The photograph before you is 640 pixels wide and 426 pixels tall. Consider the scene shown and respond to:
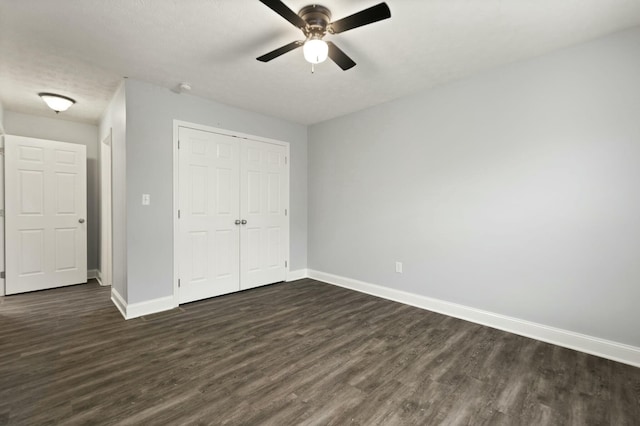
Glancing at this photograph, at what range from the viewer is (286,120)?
445 cm

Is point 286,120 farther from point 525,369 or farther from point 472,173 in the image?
point 525,369

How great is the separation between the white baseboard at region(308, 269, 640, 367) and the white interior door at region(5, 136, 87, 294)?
14.1ft

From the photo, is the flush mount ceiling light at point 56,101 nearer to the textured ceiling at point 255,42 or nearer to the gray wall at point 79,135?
the textured ceiling at point 255,42

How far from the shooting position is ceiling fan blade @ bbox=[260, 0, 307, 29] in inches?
63.8

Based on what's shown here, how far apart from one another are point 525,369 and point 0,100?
245 inches

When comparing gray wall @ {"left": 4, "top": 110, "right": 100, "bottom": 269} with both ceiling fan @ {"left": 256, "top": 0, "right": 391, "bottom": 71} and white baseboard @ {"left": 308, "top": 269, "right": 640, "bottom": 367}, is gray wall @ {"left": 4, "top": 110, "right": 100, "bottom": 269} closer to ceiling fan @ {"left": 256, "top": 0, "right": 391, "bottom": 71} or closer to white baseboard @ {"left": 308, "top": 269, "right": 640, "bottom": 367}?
ceiling fan @ {"left": 256, "top": 0, "right": 391, "bottom": 71}

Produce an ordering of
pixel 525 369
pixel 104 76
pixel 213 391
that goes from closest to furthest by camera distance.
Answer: pixel 213 391 → pixel 525 369 → pixel 104 76

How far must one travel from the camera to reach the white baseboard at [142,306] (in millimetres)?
3037

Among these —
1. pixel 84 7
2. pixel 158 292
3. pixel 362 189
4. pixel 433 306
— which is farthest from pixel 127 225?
pixel 433 306

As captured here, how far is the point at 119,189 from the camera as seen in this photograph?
129 inches

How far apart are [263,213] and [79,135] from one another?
10.6ft

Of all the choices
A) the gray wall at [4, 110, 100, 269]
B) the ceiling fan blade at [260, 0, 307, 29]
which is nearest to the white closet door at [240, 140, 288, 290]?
the ceiling fan blade at [260, 0, 307, 29]

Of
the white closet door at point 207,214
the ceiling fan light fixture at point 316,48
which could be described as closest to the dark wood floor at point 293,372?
the white closet door at point 207,214

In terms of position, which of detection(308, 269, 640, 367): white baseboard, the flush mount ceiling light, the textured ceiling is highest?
the textured ceiling
